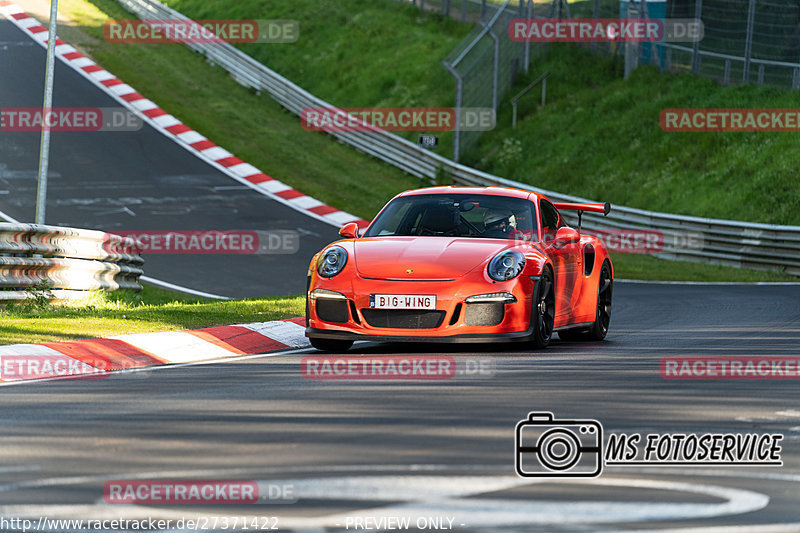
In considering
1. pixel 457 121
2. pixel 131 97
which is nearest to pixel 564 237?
pixel 457 121

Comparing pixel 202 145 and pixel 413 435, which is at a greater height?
pixel 202 145

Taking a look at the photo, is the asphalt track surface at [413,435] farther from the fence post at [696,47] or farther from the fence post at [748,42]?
the fence post at [696,47]

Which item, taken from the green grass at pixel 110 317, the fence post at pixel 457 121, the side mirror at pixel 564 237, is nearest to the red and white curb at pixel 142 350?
the green grass at pixel 110 317

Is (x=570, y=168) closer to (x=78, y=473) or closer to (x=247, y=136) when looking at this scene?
(x=247, y=136)

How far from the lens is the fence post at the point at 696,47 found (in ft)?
101

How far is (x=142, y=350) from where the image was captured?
10227mm

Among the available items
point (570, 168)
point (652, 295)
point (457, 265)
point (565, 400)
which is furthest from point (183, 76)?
point (565, 400)

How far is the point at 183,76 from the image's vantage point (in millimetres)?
39688

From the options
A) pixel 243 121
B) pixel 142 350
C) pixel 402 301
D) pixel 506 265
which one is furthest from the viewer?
pixel 243 121

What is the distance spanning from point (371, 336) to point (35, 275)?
4.63 m

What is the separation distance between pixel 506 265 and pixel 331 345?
161 cm

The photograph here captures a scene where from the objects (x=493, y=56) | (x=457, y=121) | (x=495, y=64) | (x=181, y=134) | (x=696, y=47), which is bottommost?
(x=181, y=134)

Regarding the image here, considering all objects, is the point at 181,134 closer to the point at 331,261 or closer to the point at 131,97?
the point at 131,97

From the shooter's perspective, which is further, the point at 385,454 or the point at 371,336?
the point at 371,336
